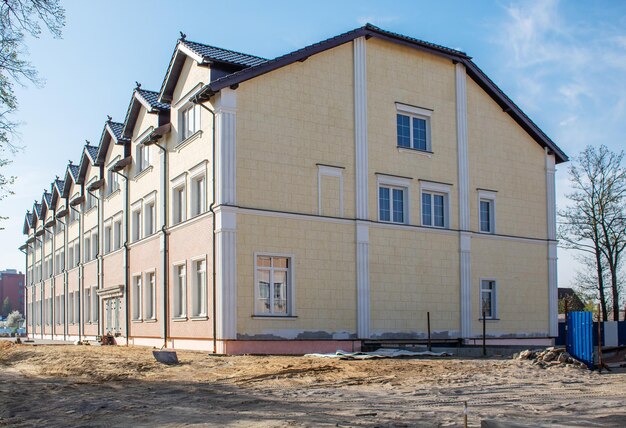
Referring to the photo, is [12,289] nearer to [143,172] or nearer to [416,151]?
[143,172]

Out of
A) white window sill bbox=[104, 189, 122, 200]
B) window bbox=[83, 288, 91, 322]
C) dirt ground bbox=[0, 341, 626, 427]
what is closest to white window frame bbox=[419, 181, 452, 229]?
dirt ground bbox=[0, 341, 626, 427]

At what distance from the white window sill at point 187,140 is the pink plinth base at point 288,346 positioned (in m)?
7.18

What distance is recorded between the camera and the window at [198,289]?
2452 centimetres

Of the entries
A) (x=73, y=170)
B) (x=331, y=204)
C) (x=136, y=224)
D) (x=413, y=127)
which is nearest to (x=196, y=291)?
(x=331, y=204)

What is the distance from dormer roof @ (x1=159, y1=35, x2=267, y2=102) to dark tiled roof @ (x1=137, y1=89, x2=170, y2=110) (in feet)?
1.75

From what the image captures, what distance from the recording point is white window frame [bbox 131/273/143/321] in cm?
3053

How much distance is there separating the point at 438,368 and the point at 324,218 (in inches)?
312

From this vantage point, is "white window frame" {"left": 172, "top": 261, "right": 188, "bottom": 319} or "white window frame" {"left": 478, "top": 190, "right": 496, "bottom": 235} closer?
"white window frame" {"left": 172, "top": 261, "right": 188, "bottom": 319}

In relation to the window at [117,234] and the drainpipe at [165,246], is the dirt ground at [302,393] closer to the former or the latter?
the drainpipe at [165,246]

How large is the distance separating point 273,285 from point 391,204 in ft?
19.7

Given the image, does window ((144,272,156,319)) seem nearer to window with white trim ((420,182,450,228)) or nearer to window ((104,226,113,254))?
window ((104,226,113,254))

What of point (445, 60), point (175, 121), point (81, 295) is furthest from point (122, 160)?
point (445, 60)

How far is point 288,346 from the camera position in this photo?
23.5 metres

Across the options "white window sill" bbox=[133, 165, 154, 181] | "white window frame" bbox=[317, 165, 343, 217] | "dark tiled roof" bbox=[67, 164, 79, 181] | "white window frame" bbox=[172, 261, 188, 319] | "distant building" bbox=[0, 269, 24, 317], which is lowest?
"distant building" bbox=[0, 269, 24, 317]
